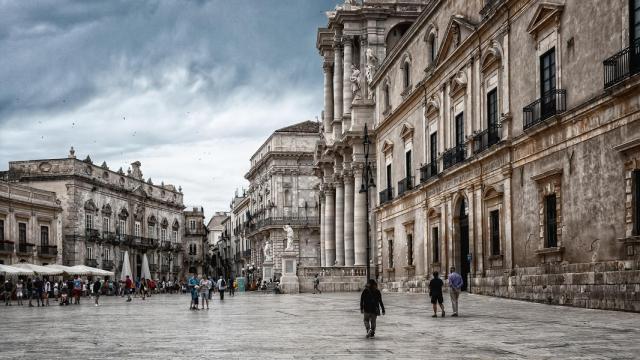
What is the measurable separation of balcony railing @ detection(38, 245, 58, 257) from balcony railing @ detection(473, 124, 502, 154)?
4019 cm

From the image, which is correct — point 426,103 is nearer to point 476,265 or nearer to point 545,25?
point 476,265

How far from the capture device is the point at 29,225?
192 feet

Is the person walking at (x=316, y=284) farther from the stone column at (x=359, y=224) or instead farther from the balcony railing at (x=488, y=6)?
the balcony railing at (x=488, y=6)

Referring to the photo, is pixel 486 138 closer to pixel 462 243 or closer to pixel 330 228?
pixel 462 243

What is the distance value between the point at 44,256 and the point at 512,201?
43254mm

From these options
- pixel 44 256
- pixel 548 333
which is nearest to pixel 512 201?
pixel 548 333

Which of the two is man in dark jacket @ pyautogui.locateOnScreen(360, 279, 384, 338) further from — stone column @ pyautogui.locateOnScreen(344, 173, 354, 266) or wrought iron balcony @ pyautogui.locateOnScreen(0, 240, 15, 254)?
wrought iron balcony @ pyautogui.locateOnScreen(0, 240, 15, 254)

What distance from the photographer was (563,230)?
69.1 feet

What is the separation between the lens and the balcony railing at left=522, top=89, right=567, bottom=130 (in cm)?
2118

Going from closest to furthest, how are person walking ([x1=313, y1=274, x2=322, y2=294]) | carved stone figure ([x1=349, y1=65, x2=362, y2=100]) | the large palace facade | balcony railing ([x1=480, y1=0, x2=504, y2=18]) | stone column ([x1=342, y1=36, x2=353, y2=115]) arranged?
the large palace facade
balcony railing ([x1=480, y1=0, x2=504, y2=18])
person walking ([x1=313, y1=274, x2=322, y2=294])
carved stone figure ([x1=349, y1=65, x2=362, y2=100])
stone column ([x1=342, y1=36, x2=353, y2=115])

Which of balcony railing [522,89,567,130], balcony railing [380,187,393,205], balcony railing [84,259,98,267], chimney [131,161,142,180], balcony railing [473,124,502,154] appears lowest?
balcony railing [84,259,98,267]

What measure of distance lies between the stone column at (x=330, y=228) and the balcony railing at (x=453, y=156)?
2251cm

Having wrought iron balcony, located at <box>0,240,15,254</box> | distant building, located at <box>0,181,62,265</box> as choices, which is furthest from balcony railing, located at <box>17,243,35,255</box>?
wrought iron balcony, located at <box>0,240,15,254</box>

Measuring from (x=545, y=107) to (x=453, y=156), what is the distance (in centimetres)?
819
